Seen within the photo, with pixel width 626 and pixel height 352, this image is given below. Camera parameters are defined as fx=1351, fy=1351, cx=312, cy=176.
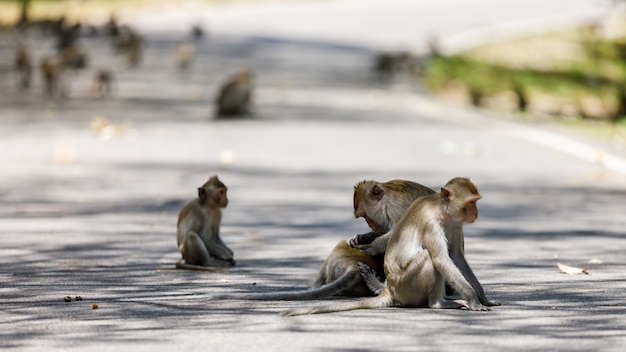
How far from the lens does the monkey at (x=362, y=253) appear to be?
8.07m

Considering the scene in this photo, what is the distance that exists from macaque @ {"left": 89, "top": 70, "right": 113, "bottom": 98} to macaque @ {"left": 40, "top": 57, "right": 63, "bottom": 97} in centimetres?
69

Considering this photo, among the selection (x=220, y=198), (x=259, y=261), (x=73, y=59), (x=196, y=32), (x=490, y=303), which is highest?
(x=196, y=32)

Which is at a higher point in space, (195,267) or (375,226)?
(375,226)

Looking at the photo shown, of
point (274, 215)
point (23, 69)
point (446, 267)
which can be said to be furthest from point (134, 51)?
point (446, 267)

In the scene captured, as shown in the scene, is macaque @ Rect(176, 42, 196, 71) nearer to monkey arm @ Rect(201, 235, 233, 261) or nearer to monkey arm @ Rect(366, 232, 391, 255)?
monkey arm @ Rect(201, 235, 233, 261)

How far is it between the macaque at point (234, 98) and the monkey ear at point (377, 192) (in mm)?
15820

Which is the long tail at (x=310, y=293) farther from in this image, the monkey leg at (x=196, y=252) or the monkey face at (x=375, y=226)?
the monkey leg at (x=196, y=252)

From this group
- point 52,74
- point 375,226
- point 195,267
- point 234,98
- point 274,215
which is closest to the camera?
point 375,226

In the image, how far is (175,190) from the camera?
15.0 metres

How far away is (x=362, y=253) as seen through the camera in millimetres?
8289

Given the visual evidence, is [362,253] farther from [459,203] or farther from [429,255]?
[459,203]

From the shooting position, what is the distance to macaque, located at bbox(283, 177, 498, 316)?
7.46 m

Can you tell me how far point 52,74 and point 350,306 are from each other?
66.5ft

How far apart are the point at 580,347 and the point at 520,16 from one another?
47.3 m
